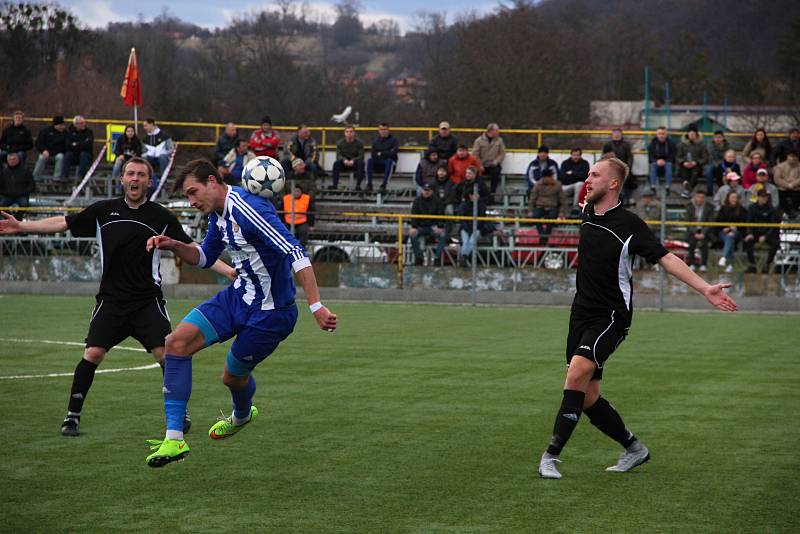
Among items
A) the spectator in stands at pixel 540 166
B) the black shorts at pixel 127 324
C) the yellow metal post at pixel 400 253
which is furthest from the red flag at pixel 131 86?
the black shorts at pixel 127 324

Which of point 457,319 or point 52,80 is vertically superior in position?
point 52,80

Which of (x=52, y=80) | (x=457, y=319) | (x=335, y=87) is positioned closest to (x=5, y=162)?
(x=457, y=319)

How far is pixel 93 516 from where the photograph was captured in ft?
20.1

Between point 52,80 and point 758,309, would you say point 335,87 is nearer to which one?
point 52,80

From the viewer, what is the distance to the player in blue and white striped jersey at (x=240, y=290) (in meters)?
7.49

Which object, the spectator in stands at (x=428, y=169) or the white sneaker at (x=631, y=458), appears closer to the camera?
the white sneaker at (x=631, y=458)

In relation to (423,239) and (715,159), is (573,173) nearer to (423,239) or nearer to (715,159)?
(715,159)

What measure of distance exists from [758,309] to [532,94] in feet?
137

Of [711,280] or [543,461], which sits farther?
[711,280]

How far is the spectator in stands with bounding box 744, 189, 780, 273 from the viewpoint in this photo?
2180cm

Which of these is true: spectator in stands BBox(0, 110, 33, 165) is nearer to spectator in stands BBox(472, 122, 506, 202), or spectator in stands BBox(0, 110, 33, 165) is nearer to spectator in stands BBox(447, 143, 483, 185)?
spectator in stands BBox(447, 143, 483, 185)

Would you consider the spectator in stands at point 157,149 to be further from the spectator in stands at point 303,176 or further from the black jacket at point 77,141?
the spectator in stands at point 303,176

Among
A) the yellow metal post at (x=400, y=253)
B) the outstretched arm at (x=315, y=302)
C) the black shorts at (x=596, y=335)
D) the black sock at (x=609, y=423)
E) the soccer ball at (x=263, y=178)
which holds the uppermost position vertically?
the soccer ball at (x=263, y=178)

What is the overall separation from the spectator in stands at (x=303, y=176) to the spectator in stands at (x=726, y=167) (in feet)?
27.9
